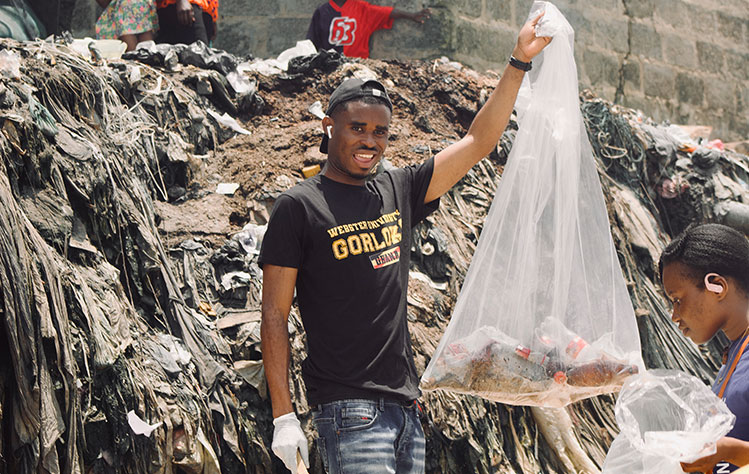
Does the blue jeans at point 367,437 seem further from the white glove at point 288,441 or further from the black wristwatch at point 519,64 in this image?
the black wristwatch at point 519,64

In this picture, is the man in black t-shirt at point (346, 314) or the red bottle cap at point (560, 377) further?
the red bottle cap at point (560, 377)

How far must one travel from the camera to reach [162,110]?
4.50 metres

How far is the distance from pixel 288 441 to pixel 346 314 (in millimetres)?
400

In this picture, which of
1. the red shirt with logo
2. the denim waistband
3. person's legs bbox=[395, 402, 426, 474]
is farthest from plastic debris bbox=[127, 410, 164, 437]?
the red shirt with logo

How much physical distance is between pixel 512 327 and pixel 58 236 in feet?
5.62

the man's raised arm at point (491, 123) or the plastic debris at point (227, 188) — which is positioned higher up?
the man's raised arm at point (491, 123)

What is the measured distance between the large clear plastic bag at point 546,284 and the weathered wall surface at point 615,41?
13.8 feet

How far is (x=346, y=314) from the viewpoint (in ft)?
7.73

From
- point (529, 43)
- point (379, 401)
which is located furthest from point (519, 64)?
point (379, 401)

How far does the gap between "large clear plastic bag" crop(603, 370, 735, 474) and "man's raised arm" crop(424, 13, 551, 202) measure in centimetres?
93

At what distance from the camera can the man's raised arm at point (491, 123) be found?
2672mm

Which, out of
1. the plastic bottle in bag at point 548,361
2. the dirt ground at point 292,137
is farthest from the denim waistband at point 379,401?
the dirt ground at point 292,137

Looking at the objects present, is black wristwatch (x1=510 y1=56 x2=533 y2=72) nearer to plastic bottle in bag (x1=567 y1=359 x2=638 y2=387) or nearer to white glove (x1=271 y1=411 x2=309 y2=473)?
plastic bottle in bag (x1=567 y1=359 x2=638 y2=387)

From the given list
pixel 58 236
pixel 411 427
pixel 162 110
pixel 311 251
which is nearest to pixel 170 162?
pixel 162 110
